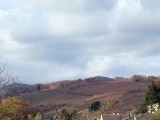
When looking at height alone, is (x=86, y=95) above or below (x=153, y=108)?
above

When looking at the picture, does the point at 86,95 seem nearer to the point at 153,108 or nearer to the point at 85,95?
the point at 85,95

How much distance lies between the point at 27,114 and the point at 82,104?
203ft

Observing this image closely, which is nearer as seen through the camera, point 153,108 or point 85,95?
point 153,108

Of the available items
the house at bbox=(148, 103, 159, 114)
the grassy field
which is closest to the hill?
the grassy field

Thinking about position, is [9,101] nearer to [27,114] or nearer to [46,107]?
[27,114]

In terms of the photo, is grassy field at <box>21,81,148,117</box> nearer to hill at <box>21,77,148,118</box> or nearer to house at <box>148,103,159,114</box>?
hill at <box>21,77,148,118</box>

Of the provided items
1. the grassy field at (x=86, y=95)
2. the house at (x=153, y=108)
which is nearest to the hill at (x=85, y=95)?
the grassy field at (x=86, y=95)

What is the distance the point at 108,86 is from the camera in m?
160

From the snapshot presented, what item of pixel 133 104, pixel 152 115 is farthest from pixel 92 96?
pixel 152 115

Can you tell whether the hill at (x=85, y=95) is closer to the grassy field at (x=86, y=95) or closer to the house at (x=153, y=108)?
the grassy field at (x=86, y=95)

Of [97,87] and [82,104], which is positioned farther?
[97,87]

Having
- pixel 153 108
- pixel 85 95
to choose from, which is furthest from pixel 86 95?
pixel 153 108

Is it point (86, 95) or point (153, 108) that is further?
point (86, 95)

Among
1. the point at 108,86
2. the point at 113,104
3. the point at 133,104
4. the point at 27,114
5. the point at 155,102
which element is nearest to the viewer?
the point at 27,114
